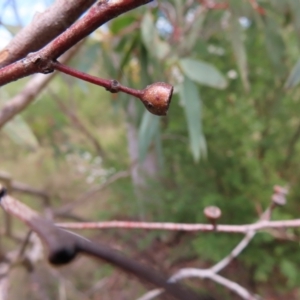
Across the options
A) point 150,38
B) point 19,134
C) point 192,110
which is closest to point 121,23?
point 150,38

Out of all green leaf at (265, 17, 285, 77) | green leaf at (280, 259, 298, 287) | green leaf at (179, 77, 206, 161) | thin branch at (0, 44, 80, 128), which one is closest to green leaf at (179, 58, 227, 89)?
green leaf at (179, 77, 206, 161)

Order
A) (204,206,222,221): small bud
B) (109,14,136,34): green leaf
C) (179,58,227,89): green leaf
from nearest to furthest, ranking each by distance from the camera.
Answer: (204,206,222,221): small bud, (179,58,227,89): green leaf, (109,14,136,34): green leaf

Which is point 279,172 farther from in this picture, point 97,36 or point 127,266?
point 127,266

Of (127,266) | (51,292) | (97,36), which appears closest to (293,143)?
(97,36)

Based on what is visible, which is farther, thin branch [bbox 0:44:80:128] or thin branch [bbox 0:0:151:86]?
thin branch [bbox 0:44:80:128]

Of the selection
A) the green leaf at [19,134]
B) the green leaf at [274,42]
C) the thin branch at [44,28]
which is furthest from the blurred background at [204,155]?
the thin branch at [44,28]

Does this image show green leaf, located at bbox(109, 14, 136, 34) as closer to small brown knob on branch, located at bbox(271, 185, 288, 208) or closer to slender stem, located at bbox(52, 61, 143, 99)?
small brown knob on branch, located at bbox(271, 185, 288, 208)

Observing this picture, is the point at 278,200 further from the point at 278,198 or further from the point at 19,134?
the point at 19,134

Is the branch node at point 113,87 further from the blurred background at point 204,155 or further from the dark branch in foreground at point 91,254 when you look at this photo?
the blurred background at point 204,155
